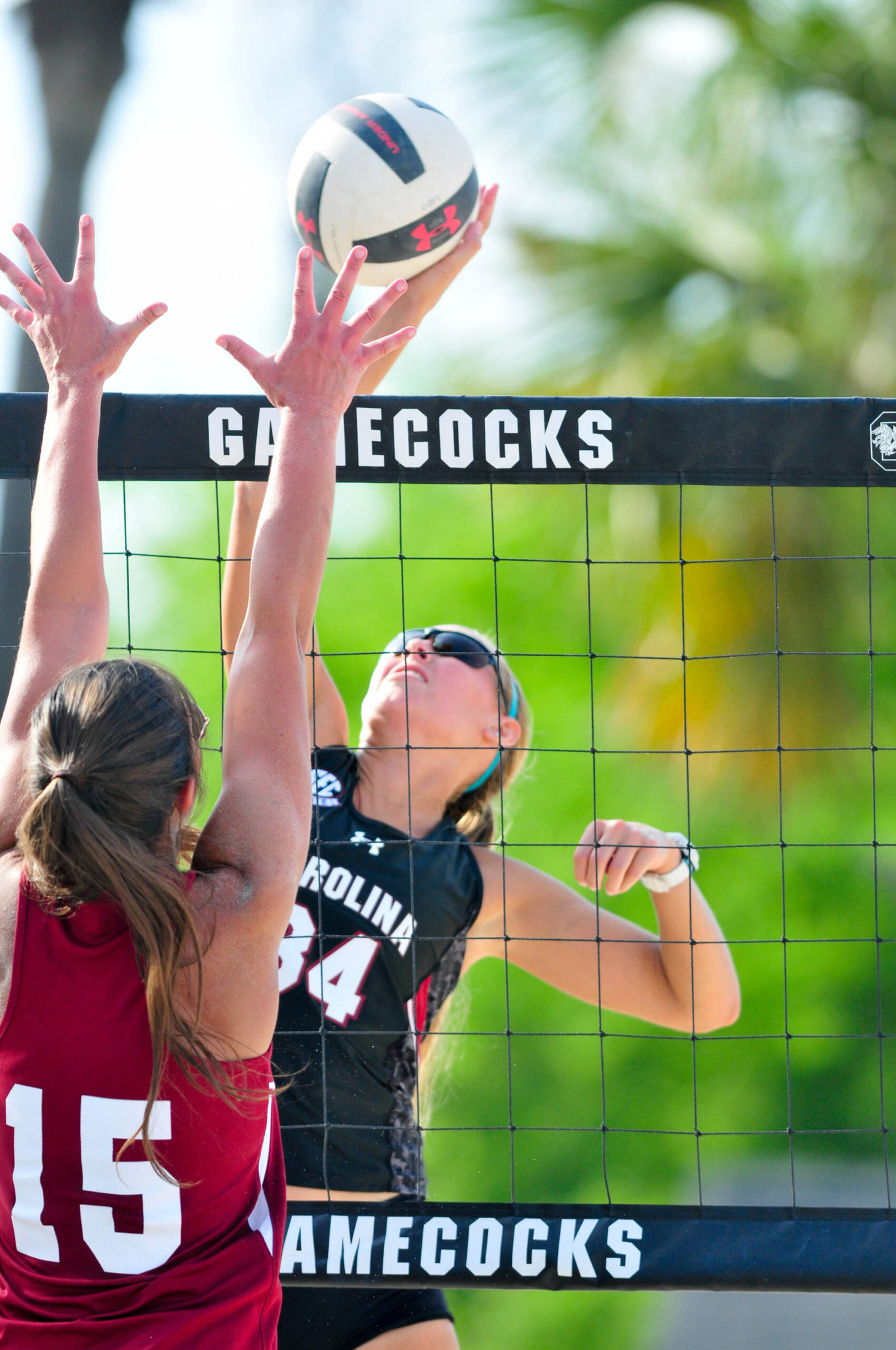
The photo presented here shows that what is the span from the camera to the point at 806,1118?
11453 mm

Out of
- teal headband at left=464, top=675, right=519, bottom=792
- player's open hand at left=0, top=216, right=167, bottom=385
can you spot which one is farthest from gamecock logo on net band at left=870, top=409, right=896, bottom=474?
player's open hand at left=0, top=216, right=167, bottom=385

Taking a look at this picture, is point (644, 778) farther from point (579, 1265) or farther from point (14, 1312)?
point (14, 1312)

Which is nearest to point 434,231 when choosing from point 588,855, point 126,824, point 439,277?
point 439,277

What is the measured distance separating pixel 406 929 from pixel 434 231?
1424 mm

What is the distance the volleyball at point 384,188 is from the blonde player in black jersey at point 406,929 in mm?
74

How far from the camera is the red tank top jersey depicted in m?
1.45

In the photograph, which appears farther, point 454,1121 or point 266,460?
point 454,1121

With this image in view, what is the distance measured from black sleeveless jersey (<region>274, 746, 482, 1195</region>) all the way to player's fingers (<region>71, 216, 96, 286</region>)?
112 centimetres

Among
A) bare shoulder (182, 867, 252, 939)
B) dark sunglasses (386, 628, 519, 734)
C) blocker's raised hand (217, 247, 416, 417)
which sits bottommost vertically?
bare shoulder (182, 867, 252, 939)

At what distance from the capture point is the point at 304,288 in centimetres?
175

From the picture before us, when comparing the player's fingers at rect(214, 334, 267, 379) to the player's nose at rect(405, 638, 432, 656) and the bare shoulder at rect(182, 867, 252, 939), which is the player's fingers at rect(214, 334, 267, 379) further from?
the player's nose at rect(405, 638, 432, 656)

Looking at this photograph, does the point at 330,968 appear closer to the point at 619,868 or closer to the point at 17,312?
the point at 619,868

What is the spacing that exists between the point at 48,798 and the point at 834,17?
8830 mm

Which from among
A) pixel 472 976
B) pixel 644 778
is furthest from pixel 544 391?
pixel 472 976
